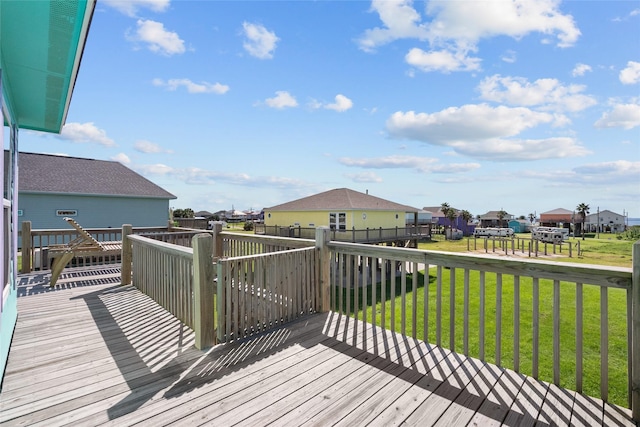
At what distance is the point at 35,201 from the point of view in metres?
15.7

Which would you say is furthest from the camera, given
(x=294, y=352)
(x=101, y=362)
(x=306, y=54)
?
(x=306, y=54)

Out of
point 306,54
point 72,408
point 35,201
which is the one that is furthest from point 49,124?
point 35,201

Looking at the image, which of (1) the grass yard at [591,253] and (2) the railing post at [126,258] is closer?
(2) the railing post at [126,258]

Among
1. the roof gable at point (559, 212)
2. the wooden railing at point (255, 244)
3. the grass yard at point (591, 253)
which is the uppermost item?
the roof gable at point (559, 212)

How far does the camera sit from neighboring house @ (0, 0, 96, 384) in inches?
91.7

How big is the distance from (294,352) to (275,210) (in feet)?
74.1

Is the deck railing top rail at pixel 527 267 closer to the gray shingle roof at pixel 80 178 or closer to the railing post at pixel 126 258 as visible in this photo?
the railing post at pixel 126 258

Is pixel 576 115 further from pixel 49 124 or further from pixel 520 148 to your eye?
pixel 520 148

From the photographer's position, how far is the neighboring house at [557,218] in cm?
6931

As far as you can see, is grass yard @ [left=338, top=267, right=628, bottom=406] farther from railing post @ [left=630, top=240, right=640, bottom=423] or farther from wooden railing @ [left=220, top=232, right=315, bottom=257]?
railing post @ [left=630, top=240, right=640, bottom=423]

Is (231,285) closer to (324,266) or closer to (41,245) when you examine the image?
(324,266)

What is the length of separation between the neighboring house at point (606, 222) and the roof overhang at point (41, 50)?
97.4m

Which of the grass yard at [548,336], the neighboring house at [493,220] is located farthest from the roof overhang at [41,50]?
the neighboring house at [493,220]

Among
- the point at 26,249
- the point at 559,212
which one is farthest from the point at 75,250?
the point at 559,212
